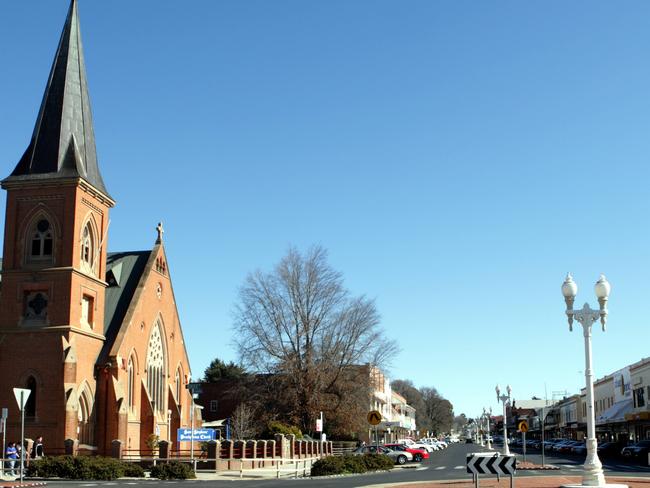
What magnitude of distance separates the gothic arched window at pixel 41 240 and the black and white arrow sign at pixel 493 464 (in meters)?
34.8

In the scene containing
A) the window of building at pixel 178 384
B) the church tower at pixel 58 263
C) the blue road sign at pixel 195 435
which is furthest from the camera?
the window of building at pixel 178 384

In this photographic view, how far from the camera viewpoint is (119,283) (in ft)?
184

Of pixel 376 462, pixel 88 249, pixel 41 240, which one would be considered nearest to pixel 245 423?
pixel 88 249

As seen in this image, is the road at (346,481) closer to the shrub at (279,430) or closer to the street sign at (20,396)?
the street sign at (20,396)

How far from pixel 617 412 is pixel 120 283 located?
191 ft

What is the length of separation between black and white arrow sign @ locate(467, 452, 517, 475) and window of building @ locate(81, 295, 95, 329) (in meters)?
33.7

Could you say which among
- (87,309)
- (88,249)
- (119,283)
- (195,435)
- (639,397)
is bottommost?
(195,435)

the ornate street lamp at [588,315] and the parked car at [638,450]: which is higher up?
the ornate street lamp at [588,315]

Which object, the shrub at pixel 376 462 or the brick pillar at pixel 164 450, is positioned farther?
the brick pillar at pixel 164 450

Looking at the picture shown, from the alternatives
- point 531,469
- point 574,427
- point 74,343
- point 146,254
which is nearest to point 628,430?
point 574,427

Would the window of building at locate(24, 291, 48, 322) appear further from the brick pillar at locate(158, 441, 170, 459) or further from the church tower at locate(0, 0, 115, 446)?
the brick pillar at locate(158, 441, 170, 459)

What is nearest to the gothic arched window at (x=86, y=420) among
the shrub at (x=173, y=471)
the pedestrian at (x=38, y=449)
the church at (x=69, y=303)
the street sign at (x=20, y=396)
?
the church at (x=69, y=303)

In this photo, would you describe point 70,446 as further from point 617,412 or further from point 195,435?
point 617,412

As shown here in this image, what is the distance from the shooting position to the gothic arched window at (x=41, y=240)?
159 ft
